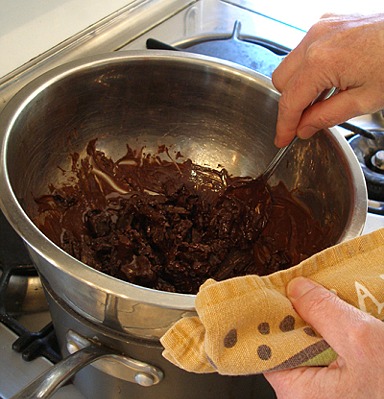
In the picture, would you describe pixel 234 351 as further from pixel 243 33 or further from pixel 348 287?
pixel 243 33

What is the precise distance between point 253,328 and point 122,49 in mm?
830

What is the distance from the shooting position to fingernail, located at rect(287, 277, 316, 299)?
1.93ft

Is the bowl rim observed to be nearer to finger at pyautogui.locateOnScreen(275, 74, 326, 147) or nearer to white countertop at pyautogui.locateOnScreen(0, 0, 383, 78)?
finger at pyautogui.locateOnScreen(275, 74, 326, 147)

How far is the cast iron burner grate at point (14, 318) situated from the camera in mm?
860

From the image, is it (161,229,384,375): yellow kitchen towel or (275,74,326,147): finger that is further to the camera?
(275,74,326,147): finger

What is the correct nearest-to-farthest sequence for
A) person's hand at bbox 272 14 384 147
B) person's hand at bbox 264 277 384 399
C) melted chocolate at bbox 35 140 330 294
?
person's hand at bbox 264 277 384 399, person's hand at bbox 272 14 384 147, melted chocolate at bbox 35 140 330 294

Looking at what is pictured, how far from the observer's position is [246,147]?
1.01 m

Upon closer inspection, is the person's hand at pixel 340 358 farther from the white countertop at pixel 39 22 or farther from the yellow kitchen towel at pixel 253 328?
the white countertop at pixel 39 22

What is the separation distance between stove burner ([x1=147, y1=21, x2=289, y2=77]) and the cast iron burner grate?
0.50 m

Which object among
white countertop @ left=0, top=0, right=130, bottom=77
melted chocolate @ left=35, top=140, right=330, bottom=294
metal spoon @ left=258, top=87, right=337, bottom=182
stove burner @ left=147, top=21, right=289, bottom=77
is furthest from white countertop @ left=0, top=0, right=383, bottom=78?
metal spoon @ left=258, top=87, right=337, bottom=182

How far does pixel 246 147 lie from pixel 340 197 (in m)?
0.24

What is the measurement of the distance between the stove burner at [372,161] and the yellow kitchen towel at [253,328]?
17.3 inches

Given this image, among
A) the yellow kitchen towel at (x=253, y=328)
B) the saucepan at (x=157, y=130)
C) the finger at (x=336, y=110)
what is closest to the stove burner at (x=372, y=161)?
the saucepan at (x=157, y=130)

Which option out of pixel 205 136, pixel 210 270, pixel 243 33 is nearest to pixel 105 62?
pixel 205 136
